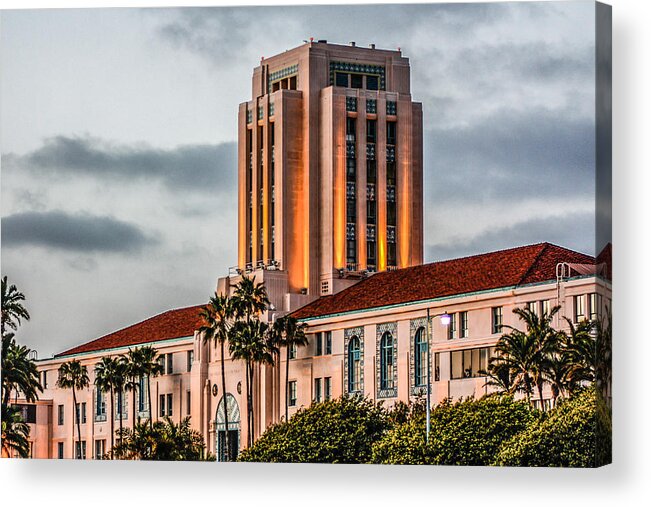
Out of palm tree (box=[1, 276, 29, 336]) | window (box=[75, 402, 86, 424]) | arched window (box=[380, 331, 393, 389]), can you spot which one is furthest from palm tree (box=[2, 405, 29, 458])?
arched window (box=[380, 331, 393, 389])

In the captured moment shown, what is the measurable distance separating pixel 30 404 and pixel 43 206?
8615 millimetres

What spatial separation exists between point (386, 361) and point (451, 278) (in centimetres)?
349

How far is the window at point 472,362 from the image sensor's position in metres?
55.8

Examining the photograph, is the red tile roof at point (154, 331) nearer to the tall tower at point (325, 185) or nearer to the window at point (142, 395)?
the window at point (142, 395)

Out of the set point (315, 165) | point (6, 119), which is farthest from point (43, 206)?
point (315, 165)

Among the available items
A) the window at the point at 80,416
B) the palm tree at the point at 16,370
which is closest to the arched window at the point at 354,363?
the window at the point at 80,416

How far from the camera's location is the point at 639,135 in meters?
48.8

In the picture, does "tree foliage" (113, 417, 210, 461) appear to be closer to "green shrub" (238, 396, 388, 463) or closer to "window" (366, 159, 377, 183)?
"green shrub" (238, 396, 388, 463)

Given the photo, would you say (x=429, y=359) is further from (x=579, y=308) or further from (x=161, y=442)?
(x=161, y=442)

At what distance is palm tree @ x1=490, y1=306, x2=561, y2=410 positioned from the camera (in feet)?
174

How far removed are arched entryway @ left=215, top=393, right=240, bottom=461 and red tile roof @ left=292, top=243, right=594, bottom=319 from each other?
354cm

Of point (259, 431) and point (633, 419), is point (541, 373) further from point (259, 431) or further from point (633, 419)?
point (259, 431)

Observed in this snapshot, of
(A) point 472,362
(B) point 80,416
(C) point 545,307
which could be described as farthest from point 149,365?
(C) point 545,307

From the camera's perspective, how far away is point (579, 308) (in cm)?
5188
